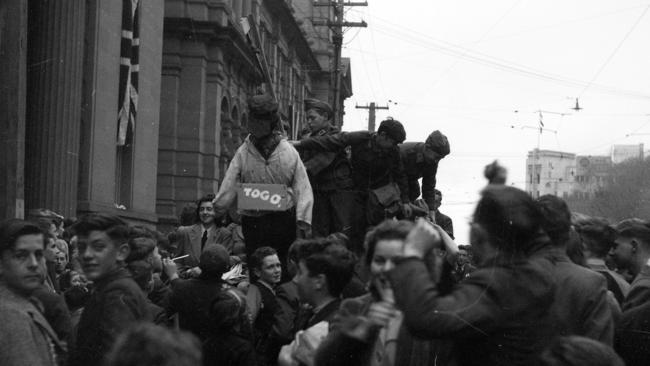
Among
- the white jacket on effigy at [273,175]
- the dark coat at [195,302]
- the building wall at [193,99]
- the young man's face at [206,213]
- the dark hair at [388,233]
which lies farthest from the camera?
the building wall at [193,99]

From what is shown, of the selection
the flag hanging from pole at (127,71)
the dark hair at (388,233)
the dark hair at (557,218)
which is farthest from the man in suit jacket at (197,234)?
the flag hanging from pole at (127,71)

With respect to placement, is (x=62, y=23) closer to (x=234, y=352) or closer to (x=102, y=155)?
(x=102, y=155)

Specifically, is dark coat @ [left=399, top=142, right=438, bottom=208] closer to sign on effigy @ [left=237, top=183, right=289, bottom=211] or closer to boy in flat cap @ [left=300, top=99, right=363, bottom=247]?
boy in flat cap @ [left=300, top=99, right=363, bottom=247]

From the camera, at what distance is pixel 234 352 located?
7.58 metres

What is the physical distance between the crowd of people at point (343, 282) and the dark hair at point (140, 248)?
17 mm

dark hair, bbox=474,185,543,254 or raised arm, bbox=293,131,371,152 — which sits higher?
raised arm, bbox=293,131,371,152

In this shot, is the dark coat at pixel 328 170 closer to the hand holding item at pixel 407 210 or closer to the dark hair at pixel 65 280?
the hand holding item at pixel 407 210

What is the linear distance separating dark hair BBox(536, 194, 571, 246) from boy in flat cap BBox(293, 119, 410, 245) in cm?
425

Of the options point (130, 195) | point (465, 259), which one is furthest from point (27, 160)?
point (465, 259)

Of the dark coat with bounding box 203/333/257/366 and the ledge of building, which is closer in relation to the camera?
the dark coat with bounding box 203/333/257/366

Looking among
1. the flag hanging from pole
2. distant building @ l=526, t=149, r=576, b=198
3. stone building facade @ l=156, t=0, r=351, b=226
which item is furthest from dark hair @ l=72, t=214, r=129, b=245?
stone building facade @ l=156, t=0, r=351, b=226

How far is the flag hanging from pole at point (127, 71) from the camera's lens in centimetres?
2383

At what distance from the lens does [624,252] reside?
7.79 meters

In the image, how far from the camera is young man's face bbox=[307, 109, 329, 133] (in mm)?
10695
